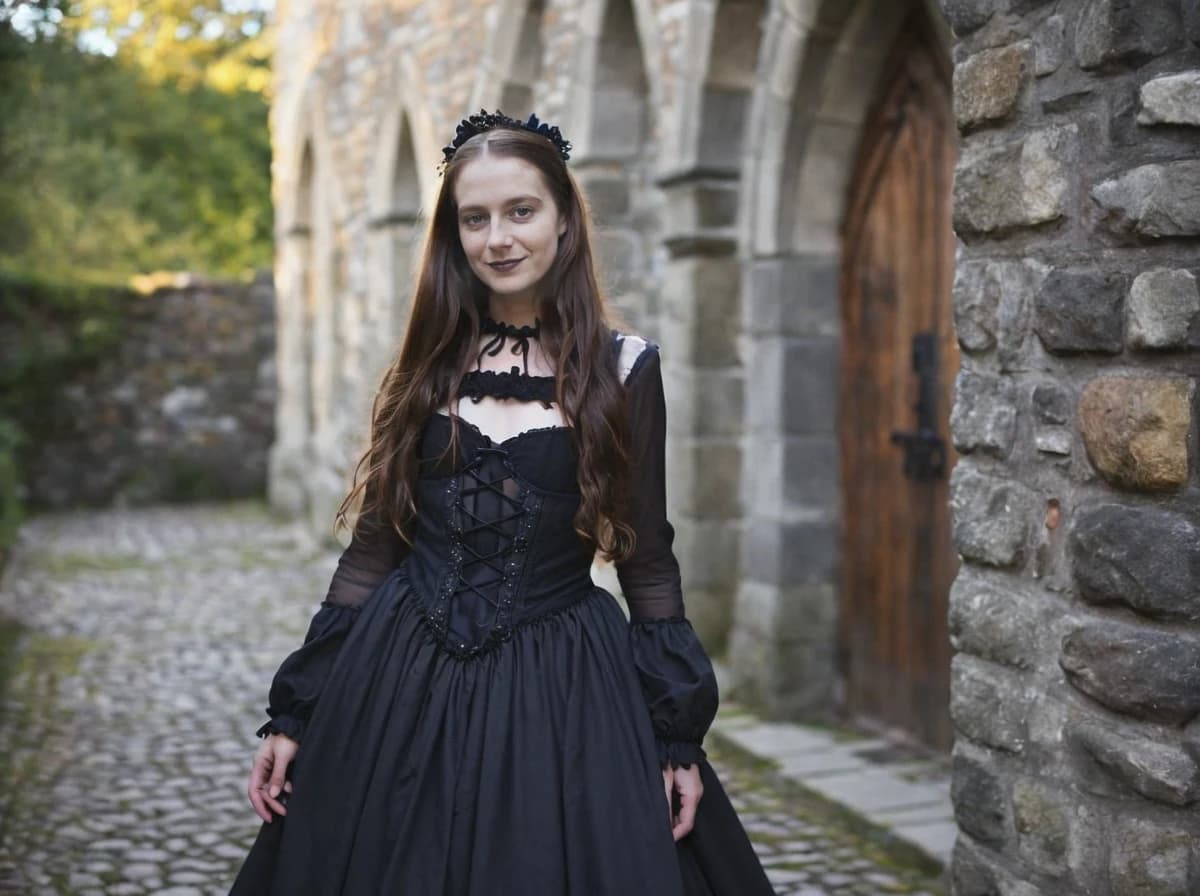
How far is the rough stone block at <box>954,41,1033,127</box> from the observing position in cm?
271

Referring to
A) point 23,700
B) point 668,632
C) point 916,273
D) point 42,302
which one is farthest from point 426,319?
point 42,302

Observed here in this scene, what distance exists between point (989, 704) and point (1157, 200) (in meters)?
1.00

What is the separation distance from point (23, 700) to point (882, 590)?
135 inches

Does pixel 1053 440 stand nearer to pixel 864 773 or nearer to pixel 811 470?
pixel 864 773

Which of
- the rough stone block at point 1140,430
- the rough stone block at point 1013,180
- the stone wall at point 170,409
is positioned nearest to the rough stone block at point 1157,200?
the rough stone block at point 1013,180

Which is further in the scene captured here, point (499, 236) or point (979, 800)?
point (979, 800)

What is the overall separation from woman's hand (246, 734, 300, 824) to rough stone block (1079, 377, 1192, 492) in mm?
1422

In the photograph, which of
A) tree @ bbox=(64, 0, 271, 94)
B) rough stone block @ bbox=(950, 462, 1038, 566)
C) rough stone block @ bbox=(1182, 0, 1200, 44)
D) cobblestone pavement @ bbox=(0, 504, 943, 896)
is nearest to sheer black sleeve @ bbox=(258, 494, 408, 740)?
rough stone block @ bbox=(950, 462, 1038, 566)

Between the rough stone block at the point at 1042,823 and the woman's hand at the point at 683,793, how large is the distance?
2.57 feet

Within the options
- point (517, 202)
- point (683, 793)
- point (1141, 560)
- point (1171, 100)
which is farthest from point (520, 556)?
point (1171, 100)

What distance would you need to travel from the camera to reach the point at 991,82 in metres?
2.77

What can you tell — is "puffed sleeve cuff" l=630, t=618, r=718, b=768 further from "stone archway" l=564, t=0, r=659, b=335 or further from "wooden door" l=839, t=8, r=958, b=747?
"stone archway" l=564, t=0, r=659, b=335

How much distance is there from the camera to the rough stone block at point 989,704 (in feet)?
9.06

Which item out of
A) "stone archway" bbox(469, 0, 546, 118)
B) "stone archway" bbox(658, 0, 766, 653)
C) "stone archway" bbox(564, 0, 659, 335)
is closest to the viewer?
"stone archway" bbox(658, 0, 766, 653)
